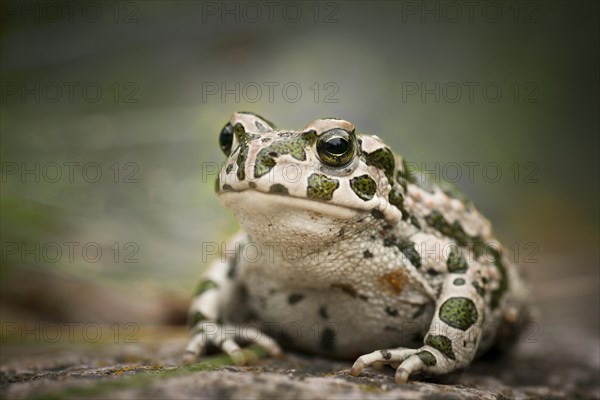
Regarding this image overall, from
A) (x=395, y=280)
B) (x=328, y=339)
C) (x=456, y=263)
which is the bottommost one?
(x=328, y=339)

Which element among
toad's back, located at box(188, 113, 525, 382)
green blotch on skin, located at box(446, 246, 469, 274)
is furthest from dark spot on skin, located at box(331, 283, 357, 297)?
green blotch on skin, located at box(446, 246, 469, 274)

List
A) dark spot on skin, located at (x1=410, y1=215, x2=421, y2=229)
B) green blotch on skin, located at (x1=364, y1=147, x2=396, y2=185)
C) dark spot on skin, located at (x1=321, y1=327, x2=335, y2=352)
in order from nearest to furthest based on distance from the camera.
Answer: green blotch on skin, located at (x1=364, y1=147, x2=396, y2=185) < dark spot on skin, located at (x1=410, y1=215, x2=421, y2=229) < dark spot on skin, located at (x1=321, y1=327, x2=335, y2=352)

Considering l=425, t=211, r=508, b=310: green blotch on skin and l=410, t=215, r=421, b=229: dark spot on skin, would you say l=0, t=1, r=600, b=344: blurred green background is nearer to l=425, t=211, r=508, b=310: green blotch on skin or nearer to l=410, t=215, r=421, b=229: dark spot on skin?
l=425, t=211, r=508, b=310: green blotch on skin

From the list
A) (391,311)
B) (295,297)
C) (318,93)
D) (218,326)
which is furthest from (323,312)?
(318,93)

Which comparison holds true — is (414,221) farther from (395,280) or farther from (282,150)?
(282,150)

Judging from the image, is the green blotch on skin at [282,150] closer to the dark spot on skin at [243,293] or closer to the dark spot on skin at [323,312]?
the dark spot on skin at [323,312]

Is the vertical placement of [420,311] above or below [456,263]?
below

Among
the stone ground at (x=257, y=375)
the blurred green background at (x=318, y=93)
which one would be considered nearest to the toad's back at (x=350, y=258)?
the stone ground at (x=257, y=375)
